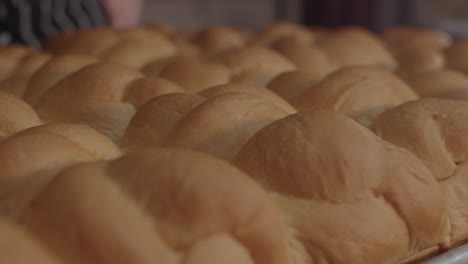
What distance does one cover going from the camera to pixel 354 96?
0.90m

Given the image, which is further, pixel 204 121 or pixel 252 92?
pixel 252 92

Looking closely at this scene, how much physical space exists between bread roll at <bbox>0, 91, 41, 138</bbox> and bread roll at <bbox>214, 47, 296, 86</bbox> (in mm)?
381

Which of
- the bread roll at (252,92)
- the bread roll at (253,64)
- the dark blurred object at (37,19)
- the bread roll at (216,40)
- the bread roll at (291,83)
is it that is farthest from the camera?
the dark blurred object at (37,19)

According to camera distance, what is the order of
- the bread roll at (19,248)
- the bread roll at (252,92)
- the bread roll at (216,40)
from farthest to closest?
the bread roll at (216,40)
the bread roll at (252,92)
the bread roll at (19,248)

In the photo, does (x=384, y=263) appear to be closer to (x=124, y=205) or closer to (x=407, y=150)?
(x=407, y=150)

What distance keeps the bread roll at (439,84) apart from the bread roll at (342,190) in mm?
361

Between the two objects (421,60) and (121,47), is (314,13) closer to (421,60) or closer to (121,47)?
(421,60)

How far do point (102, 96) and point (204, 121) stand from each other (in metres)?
0.26

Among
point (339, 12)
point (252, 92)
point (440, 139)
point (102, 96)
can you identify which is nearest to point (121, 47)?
point (102, 96)

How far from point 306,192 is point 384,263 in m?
0.11

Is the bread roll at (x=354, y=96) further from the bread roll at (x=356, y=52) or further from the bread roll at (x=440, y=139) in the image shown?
the bread roll at (x=356, y=52)

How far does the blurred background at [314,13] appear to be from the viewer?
101 inches

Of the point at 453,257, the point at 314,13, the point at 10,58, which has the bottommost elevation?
the point at 314,13

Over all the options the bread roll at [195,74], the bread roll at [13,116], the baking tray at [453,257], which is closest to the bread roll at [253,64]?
the bread roll at [195,74]
